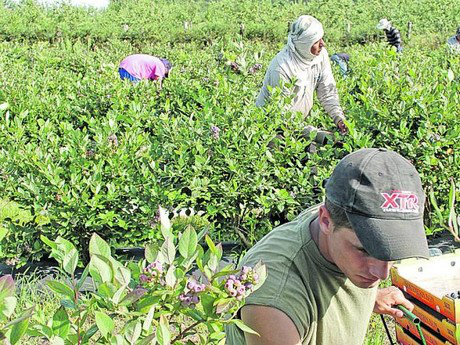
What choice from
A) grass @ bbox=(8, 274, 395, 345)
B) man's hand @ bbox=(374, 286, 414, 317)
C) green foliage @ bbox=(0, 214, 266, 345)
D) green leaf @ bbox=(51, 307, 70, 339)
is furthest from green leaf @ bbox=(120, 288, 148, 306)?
grass @ bbox=(8, 274, 395, 345)

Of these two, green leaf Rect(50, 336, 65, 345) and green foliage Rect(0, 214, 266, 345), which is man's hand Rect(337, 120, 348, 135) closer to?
green foliage Rect(0, 214, 266, 345)

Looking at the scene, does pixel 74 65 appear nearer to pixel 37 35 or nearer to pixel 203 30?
pixel 37 35

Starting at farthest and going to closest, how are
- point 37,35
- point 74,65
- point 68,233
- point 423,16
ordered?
point 423,16
point 37,35
point 74,65
point 68,233

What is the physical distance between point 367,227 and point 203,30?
17.4 meters

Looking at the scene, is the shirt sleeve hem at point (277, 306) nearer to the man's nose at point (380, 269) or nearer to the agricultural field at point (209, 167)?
the man's nose at point (380, 269)

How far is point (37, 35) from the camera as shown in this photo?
1655 cm

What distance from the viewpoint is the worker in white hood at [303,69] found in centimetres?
421

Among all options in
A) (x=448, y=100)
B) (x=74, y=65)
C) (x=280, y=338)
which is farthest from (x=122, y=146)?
(x=74, y=65)

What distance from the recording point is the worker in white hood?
4.21 m

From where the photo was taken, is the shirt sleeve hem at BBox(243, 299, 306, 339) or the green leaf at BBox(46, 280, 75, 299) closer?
the green leaf at BBox(46, 280, 75, 299)

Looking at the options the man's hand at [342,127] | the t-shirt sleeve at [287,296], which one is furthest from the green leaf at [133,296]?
the man's hand at [342,127]

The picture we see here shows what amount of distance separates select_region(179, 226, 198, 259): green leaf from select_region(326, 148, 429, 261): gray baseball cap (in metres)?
0.39

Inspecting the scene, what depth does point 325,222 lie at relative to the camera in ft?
4.67

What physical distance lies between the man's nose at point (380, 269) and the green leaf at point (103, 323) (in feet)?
2.04
